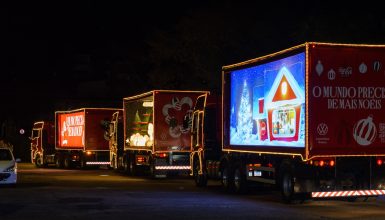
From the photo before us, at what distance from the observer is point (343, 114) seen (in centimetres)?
1750

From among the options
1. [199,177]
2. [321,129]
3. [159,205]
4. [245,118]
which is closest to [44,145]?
[199,177]

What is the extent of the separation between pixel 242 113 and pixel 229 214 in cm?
585

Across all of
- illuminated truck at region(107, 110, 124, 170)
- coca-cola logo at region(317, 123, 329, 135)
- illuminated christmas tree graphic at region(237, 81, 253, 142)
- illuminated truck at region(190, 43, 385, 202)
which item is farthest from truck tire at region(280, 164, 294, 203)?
illuminated truck at region(107, 110, 124, 170)

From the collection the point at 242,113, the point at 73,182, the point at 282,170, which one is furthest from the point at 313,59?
the point at 73,182

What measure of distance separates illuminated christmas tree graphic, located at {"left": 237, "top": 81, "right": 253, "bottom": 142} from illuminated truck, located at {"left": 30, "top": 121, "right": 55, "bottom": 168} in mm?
25985

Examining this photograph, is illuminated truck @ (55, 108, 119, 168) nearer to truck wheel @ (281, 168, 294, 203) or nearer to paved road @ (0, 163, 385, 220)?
paved road @ (0, 163, 385, 220)

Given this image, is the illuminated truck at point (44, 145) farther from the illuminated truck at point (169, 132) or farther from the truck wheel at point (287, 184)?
the truck wheel at point (287, 184)

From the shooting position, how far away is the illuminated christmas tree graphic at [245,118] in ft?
68.5

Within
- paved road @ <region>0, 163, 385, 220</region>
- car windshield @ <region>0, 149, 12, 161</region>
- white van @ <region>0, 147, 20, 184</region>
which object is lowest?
paved road @ <region>0, 163, 385, 220</region>

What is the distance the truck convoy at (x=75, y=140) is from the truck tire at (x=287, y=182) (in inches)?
841

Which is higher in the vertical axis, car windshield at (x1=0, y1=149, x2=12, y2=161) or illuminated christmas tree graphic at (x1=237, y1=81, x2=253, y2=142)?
illuminated christmas tree graphic at (x1=237, y1=81, x2=253, y2=142)

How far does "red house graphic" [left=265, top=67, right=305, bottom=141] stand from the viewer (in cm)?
1769

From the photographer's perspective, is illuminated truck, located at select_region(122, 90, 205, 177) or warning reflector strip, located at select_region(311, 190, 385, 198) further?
illuminated truck, located at select_region(122, 90, 205, 177)

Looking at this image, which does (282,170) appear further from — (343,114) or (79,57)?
(79,57)
